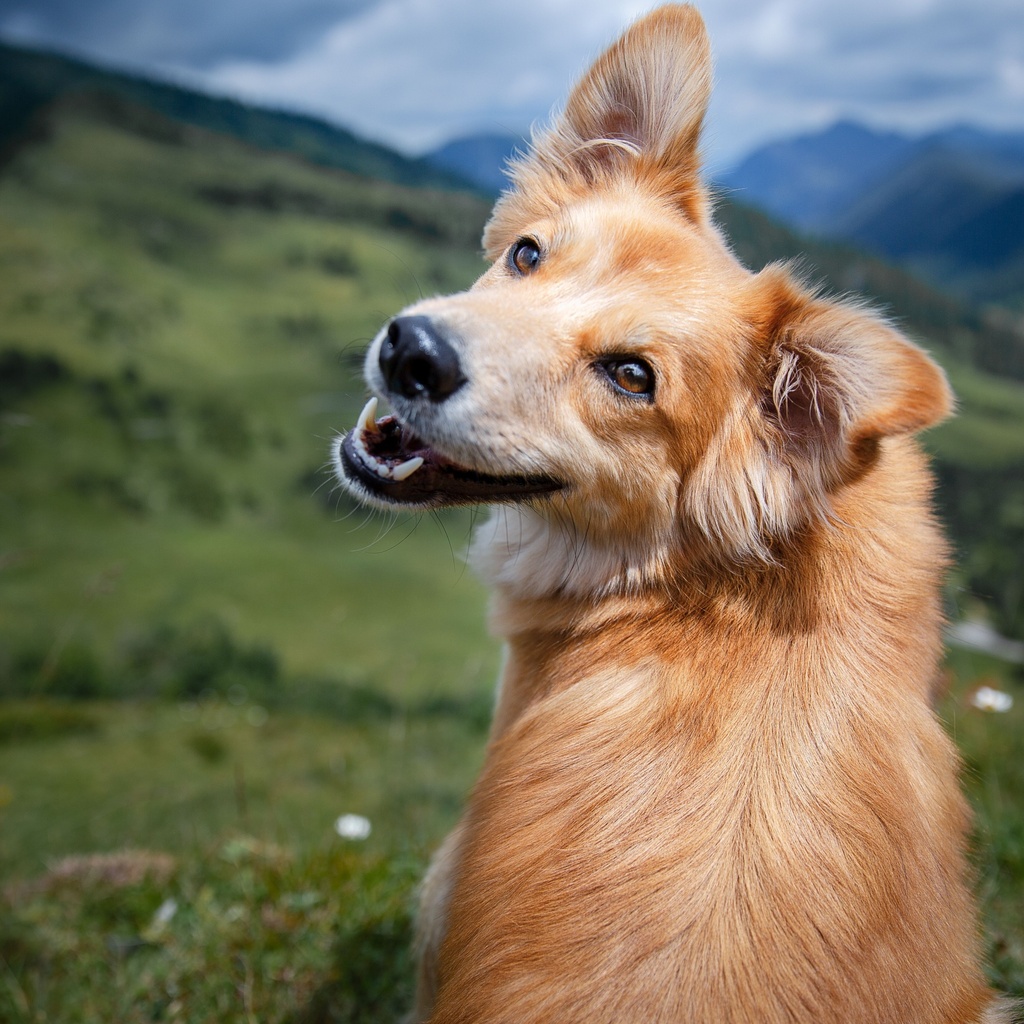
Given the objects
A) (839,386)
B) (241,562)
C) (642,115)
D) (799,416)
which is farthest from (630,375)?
(241,562)

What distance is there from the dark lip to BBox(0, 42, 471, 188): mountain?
1179 cm

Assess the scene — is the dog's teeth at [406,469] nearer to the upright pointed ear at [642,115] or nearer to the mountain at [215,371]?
the upright pointed ear at [642,115]

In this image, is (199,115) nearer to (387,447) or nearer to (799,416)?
(387,447)

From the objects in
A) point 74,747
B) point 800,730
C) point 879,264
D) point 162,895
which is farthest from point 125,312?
point 800,730

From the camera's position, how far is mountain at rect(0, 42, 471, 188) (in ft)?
36.9

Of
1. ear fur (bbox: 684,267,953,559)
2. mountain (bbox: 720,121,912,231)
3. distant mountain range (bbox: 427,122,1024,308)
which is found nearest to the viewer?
ear fur (bbox: 684,267,953,559)

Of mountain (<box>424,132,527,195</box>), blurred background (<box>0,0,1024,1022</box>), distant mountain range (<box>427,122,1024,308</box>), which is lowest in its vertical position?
blurred background (<box>0,0,1024,1022</box>)

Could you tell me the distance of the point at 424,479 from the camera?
2.58 m

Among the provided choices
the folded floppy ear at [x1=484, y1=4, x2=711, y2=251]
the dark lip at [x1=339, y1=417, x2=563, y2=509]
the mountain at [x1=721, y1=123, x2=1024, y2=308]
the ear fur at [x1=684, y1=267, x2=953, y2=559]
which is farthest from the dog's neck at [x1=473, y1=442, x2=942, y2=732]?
the mountain at [x1=721, y1=123, x2=1024, y2=308]

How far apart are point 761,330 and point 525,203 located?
1269mm

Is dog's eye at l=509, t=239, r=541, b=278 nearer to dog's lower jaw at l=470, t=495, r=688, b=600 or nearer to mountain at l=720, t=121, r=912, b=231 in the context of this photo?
dog's lower jaw at l=470, t=495, r=688, b=600

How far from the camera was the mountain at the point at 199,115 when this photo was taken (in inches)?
443

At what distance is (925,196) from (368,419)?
20.9 m

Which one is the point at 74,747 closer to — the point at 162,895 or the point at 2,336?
the point at 162,895
